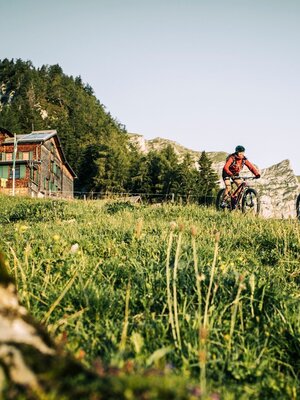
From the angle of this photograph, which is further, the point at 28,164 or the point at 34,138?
the point at 34,138

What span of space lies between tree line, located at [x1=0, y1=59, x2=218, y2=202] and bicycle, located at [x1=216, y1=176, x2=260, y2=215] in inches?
1429

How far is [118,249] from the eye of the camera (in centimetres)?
454

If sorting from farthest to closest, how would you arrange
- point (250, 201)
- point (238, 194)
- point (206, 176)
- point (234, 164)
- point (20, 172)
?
point (206, 176) → point (20, 172) → point (234, 164) → point (238, 194) → point (250, 201)

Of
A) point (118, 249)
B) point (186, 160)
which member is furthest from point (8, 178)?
point (118, 249)

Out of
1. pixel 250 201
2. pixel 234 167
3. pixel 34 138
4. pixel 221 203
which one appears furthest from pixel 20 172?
pixel 250 201

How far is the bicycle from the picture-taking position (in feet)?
34.0

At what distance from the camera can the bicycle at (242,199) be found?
10.4 m

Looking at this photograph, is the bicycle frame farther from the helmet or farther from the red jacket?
the helmet

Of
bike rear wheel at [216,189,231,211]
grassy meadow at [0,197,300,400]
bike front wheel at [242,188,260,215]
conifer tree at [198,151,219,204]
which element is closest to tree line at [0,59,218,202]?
conifer tree at [198,151,219,204]

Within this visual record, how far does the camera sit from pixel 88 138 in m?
104

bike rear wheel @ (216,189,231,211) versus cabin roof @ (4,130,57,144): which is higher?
cabin roof @ (4,130,57,144)

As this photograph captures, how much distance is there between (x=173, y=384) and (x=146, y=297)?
1.99 metres

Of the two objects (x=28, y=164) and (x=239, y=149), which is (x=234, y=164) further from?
(x=28, y=164)

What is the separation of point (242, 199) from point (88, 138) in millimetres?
98106
